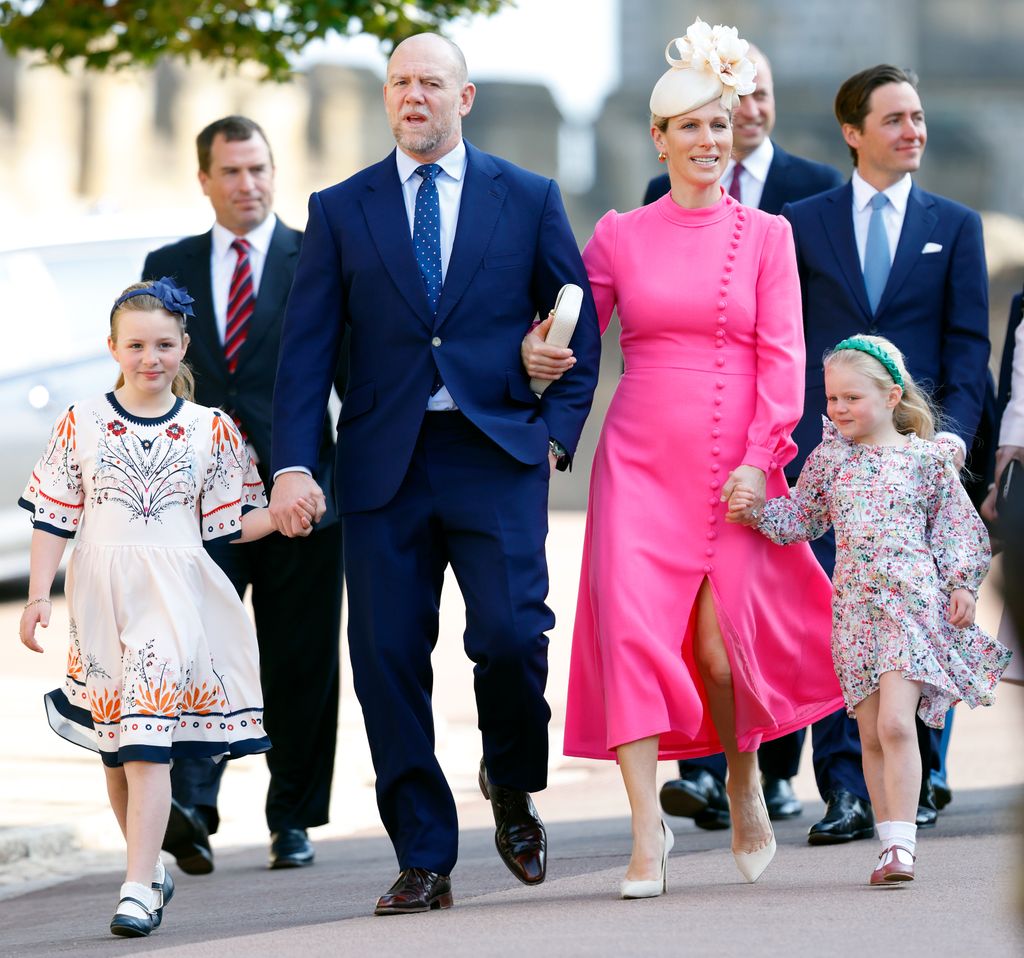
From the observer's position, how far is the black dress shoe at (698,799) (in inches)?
311

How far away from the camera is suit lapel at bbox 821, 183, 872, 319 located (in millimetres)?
7539

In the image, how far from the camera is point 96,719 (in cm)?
632

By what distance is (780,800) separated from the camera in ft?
27.2

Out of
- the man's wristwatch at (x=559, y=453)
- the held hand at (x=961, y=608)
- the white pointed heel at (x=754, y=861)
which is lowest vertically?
the white pointed heel at (x=754, y=861)

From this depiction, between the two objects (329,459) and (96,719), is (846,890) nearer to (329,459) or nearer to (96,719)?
(96,719)

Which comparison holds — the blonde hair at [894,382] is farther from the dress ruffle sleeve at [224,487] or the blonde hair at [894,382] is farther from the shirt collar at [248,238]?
the shirt collar at [248,238]

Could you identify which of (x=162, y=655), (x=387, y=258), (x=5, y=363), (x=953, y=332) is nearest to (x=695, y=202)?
(x=387, y=258)

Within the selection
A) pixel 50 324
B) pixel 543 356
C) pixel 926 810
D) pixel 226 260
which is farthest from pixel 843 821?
Answer: pixel 50 324

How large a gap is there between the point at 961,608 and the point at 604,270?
1314 mm

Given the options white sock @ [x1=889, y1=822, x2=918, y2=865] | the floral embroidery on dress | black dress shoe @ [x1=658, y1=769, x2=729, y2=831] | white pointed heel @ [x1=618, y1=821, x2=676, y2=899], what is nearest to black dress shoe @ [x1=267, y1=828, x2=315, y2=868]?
black dress shoe @ [x1=658, y1=769, x2=729, y2=831]

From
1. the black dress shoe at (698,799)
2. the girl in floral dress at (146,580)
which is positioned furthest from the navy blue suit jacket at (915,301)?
the girl in floral dress at (146,580)

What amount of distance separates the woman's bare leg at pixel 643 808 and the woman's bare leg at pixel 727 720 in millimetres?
302

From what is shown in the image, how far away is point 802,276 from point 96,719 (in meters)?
2.73

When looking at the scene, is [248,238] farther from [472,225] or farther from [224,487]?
[472,225]
